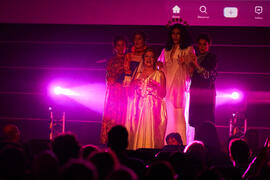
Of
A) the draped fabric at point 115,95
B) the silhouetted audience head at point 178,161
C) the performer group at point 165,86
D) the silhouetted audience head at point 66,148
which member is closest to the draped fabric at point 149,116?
the performer group at point 165,86

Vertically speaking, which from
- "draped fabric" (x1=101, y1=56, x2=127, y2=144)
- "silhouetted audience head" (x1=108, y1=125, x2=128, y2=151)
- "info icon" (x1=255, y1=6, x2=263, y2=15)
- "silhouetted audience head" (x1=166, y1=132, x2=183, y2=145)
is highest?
"info icon" (x1=255, y1=6, x2=263, y2=15)

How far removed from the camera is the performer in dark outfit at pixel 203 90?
6.16 m

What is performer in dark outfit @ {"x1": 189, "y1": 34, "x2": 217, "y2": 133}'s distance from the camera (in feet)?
20.2

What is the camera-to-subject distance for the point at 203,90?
20.2 ft

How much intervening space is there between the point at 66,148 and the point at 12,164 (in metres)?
0.45

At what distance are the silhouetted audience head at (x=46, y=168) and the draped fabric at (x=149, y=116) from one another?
3967mm

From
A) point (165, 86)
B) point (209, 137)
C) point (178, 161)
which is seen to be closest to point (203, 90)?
point (165, 86)

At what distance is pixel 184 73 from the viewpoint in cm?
630

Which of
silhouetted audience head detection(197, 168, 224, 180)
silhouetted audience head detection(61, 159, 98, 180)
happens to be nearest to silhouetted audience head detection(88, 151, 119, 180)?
silhouetted audience head detection(61, 159, 98, 180)

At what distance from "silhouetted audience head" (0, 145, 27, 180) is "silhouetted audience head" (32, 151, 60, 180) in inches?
8.8

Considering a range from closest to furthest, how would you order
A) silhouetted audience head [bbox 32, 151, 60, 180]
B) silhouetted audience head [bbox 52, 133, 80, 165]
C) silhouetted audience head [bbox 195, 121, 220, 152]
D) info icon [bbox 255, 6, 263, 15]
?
1. silhouetted audience head [bbox 32, 151, 60, 180]
2. silhouetted audience head [bbox 52, 133, 80, 165]
3. silhouetted audience head [bbox 195, 121, 220, 152]
4. info icon [bbox 255, 6, 263, 15]

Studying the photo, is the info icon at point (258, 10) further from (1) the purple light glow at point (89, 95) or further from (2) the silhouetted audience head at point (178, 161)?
(2) the silhouetted audience head at point (178, 161)

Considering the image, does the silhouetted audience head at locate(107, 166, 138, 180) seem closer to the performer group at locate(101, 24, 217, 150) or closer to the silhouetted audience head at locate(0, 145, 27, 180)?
the silhouetted audience head at locate(0, 145, 27, 180)

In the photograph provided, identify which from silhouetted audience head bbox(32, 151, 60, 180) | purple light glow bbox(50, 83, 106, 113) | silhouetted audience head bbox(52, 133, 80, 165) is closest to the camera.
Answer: silhouetted audience head bbox(32, 151, 60, 180)
